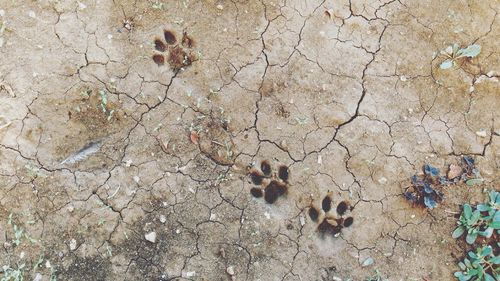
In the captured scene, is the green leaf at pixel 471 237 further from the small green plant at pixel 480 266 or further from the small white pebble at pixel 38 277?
the small white pebble at pixel 38 277

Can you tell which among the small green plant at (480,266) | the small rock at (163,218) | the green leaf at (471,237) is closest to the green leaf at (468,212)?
the green leaf at (471,237)

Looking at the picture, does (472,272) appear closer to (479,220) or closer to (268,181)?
(479,220)

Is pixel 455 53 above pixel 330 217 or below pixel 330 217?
above

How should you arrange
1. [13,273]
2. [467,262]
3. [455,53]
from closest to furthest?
[13,273] → [467,262] → [455,53]

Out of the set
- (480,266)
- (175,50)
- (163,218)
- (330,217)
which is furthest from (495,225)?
(175,50)

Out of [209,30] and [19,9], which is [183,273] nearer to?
[209,30]

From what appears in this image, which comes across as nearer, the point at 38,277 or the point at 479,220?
the point at 38,277

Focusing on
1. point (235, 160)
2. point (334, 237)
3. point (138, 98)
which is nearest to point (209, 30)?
point (138, 98)
